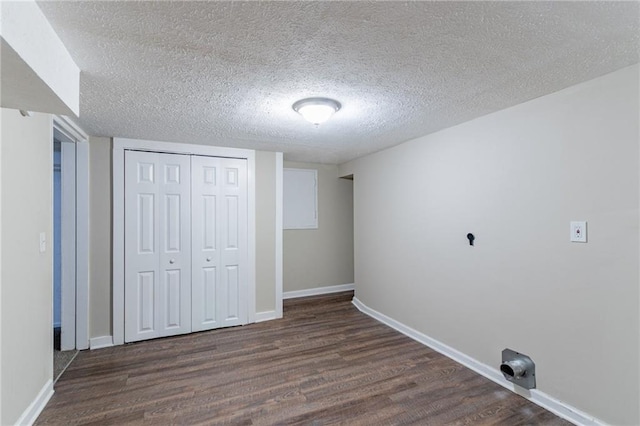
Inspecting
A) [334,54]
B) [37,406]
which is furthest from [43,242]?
[334,54]

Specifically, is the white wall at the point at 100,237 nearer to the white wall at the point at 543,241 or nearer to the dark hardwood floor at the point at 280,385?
the dark hardwood floor at the point at 280,385

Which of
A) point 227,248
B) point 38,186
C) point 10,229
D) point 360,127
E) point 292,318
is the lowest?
point 292,318

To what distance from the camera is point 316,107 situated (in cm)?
219

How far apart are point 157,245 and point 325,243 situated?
8.65 feet

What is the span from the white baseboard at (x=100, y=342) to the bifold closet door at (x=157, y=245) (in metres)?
0.16

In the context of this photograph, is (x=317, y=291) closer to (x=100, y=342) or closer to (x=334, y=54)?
(x=100, y=342)

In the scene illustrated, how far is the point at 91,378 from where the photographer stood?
255cm

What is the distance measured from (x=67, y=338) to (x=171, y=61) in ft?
9.79

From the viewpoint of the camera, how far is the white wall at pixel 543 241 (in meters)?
1.79

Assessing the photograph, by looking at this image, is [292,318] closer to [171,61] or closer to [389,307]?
[389,307]

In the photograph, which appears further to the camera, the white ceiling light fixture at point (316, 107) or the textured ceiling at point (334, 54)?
the white ceiling light fixture at point (316, 107)

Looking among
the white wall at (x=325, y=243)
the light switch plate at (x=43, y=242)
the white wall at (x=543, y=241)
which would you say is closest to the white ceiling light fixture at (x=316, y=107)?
the white wall at (x=543, y=241)

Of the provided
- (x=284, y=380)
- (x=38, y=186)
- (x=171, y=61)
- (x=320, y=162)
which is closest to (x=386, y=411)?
(x=284, y=380)

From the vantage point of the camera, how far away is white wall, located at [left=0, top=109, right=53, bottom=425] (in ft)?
5.61
